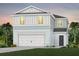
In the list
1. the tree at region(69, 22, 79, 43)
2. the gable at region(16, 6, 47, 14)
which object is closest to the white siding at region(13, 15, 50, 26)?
the gable at region(16, 6, 47, 14)

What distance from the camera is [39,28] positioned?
13445 mm

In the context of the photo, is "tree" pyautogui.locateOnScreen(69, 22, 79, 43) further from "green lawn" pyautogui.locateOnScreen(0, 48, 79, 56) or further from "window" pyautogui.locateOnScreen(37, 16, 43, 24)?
"window" pyautogui.locateOnScreen(37, 16, 43, 24)

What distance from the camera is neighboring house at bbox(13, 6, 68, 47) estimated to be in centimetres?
1336

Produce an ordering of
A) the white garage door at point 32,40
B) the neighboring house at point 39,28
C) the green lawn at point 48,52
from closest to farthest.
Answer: the green lawn at point 48,52
the neighboring house at point 39,28
the white garage door at point 32,40

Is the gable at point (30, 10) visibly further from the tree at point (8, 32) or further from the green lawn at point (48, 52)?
the green lawn at point (48, 52)

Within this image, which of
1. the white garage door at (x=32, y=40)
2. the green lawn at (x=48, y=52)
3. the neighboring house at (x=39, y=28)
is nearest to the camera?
the green lawn at (x=48, y=52)

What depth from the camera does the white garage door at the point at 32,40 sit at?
13461mm

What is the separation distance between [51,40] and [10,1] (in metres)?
1.28

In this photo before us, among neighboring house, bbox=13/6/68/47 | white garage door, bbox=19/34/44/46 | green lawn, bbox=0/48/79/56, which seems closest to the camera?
green lawn, bbox=0/48/79/56

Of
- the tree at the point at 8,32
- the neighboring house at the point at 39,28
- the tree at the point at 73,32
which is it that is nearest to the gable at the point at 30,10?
the neighboring house at the point at 39,28

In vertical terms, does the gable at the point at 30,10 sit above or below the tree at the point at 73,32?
above

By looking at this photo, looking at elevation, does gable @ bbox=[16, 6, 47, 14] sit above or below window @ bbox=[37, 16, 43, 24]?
above

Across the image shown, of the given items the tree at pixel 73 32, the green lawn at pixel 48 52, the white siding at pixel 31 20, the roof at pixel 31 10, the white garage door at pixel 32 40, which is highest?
the roof at pixel 31 10

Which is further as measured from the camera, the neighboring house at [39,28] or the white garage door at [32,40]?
the white garage door at [32,40]
